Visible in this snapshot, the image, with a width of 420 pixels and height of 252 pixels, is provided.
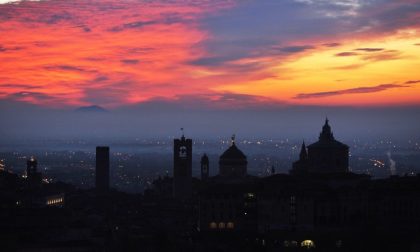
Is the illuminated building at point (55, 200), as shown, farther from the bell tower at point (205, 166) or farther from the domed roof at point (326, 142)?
the domed roof at point (326, 142)

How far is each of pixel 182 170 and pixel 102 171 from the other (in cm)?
2397

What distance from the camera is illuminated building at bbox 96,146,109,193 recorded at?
158 meters

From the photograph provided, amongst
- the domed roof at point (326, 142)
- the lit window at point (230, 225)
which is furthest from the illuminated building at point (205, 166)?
the lit window at point (230, 225)

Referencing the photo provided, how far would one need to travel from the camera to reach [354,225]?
94938mm

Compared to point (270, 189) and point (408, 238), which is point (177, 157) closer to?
point (270, 189)

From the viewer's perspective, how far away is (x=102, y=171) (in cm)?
16312

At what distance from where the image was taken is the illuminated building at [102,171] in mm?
157812

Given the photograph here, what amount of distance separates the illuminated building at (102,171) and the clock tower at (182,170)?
14.3 metres

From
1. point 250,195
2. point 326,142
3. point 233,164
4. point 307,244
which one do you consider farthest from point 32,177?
point 307,244

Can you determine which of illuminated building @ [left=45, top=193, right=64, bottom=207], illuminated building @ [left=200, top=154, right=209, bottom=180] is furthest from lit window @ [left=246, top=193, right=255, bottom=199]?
illuminated building @ [left=200, top=154, right=209, bottom=180]

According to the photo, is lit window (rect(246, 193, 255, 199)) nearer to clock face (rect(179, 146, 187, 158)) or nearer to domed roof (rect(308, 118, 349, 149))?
domed roof (rect(308, 118, 349, 149))

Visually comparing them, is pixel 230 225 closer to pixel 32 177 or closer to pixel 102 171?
pixel 32 177

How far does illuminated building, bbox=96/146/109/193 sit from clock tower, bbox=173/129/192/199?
46.9 feet

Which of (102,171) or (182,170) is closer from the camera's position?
(182,170)
